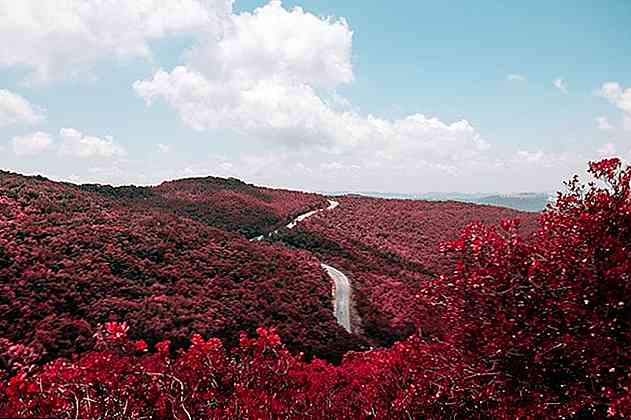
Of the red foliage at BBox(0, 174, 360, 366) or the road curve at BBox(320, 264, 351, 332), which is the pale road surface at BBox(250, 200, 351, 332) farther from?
the red foliage at BBox(0, 174, 360, 366)

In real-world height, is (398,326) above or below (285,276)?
below

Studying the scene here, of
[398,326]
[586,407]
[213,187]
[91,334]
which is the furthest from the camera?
[213,187]

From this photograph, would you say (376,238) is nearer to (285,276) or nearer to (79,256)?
(285,276)

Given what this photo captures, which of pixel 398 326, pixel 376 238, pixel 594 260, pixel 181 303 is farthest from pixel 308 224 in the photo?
pixel 594 260

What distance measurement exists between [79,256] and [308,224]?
35.1 m

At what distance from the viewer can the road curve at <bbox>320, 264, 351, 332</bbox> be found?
30.9 meters

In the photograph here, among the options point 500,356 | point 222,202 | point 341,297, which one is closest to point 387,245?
point 222,202

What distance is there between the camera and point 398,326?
103 feet

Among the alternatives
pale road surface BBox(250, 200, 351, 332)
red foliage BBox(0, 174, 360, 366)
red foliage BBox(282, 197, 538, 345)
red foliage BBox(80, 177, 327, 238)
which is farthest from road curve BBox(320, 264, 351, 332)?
red foliage BBox(80, 177, 327, 238)

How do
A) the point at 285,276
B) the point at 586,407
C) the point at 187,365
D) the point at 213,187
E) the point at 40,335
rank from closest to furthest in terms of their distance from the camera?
the point at 586,407
the point at 187,365
the point at 40,335
the point at 285,276
the point at 213,187

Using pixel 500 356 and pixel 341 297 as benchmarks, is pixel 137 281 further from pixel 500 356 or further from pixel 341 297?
pixel 500 356

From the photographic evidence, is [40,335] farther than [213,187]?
No

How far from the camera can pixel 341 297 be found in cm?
3494

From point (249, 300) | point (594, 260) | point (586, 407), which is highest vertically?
point (594, 260)
